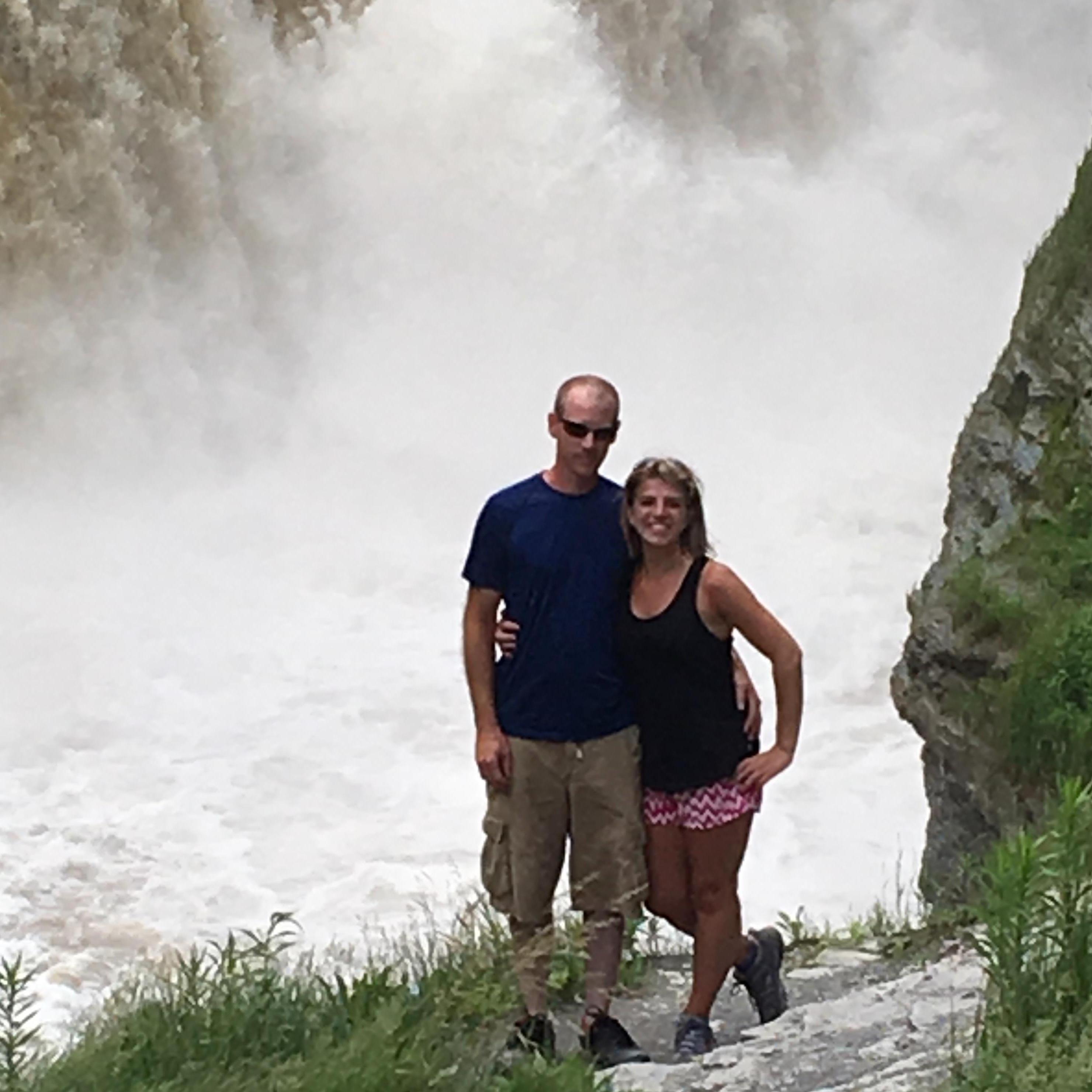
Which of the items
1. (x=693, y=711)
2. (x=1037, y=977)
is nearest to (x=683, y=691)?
(x=693, y=711)

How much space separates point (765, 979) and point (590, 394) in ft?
4.74

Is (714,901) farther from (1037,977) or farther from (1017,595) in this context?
(1017,595)

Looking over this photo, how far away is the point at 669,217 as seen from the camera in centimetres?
1842

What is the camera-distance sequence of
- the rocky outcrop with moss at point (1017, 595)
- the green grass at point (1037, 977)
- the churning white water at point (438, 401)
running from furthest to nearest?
the churning white water at point (438, 401)
the rocky outcrop with moss at point (1017, 595)
the green grass at point (1037, 977)

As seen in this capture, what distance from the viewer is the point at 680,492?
11.0 ft

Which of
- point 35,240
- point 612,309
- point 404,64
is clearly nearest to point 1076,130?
point 612,309

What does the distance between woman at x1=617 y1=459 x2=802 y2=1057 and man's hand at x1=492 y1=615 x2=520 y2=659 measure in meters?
0.23

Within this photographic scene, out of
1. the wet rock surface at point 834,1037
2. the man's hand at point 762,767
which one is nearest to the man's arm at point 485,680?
the man's hand at point 762,767

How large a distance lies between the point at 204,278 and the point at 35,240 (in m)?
1.89

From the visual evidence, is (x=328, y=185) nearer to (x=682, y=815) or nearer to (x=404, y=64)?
(x=404, y=64)

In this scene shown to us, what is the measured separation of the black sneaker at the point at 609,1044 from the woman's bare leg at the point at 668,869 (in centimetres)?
27

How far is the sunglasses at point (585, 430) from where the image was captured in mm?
3373

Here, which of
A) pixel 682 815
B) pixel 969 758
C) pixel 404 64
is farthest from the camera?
pixel 404 64

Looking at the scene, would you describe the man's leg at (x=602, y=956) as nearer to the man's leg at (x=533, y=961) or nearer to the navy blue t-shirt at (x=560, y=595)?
the man's leg at (x=533, y=961)
